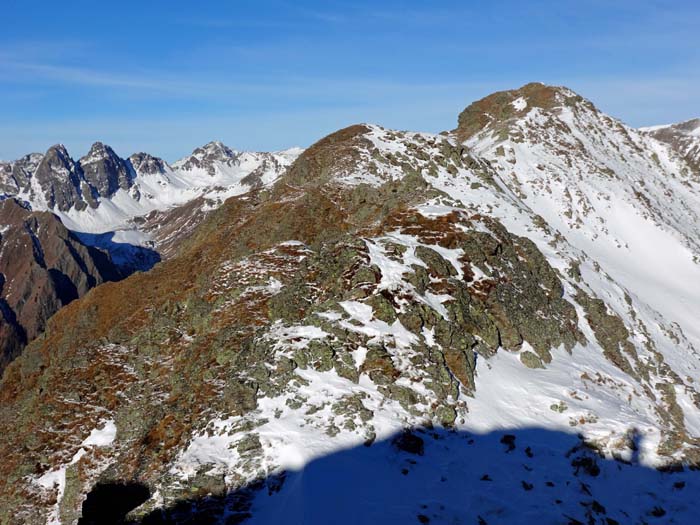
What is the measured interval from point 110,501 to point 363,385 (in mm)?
11163

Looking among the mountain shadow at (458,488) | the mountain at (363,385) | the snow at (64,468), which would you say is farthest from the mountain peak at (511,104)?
the snow at (64,468)

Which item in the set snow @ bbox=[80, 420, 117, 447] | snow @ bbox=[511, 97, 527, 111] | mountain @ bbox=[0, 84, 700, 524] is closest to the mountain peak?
snow @ bbox=[511, 97, 527, 111]

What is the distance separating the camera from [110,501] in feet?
60.6

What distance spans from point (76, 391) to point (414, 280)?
67.2 feet

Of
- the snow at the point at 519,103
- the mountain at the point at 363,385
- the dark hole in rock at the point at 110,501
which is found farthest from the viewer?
the snow at the point at 519,103

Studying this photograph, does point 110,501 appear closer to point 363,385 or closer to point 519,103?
point 363,385

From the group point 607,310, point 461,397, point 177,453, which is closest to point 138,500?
point 177,453

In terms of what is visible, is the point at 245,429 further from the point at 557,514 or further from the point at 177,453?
the point at 557,514

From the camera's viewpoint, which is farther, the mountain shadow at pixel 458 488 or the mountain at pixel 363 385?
the mountain at pixel 363 385

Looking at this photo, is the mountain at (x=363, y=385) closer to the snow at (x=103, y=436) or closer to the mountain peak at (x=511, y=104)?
the snow at (x=103, y=436)

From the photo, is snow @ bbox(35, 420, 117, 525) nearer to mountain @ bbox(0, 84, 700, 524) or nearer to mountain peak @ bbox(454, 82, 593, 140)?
mountain @ bbox(0, 84, 700, 524)

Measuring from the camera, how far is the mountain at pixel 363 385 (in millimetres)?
16719

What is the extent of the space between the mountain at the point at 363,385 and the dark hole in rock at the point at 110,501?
8 centimetres

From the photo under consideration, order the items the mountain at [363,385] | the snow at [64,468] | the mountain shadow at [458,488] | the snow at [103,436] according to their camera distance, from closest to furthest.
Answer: the mountain shadow at [458,488] < the mountain at [363,385] < the snow at [64,468] < the snow at [103,436]
